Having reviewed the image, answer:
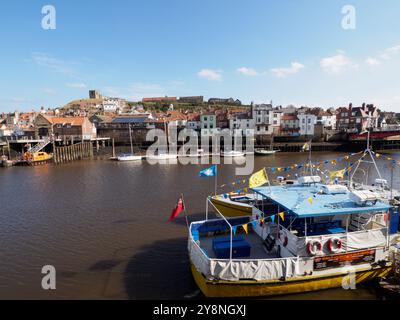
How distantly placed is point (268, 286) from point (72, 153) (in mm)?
59047

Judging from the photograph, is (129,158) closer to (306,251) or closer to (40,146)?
(40,146)

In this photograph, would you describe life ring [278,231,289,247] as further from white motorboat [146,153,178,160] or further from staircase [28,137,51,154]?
staircase [28,137,51,154]

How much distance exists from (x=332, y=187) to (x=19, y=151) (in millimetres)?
71058

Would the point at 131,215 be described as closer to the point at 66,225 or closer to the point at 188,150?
the point at 66,225

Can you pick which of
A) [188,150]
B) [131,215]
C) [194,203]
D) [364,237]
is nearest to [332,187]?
[364,237]

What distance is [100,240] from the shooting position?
1745 centimetres

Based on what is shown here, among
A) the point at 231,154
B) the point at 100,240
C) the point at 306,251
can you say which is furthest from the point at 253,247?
the point at 231,154

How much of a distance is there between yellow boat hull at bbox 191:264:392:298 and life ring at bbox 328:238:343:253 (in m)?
1.06

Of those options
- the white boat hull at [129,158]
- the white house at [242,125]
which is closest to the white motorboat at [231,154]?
the white house at [242,125]

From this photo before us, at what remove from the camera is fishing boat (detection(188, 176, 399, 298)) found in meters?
10.4

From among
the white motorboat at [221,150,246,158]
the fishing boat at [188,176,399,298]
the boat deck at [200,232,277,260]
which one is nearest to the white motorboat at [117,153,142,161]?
the white motorboat at [221,150,246,158]

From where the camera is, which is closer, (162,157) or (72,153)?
(162,157)

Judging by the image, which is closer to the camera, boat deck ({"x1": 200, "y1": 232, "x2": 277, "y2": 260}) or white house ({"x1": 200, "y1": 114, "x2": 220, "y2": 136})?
boat deck ({"x1": 200, "y1": 232, "x2": 277, "y2": 260})

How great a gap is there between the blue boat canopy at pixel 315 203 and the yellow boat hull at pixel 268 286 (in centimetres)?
262
